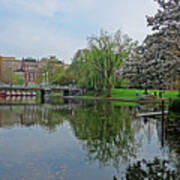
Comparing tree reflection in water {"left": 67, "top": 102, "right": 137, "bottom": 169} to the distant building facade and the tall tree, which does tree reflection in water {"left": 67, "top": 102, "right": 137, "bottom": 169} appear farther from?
the distant building facade

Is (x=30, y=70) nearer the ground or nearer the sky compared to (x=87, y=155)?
nearer the sky

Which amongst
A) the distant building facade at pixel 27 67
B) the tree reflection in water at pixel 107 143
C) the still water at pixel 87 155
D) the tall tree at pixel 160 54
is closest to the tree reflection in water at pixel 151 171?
the still water at pixel 87 155

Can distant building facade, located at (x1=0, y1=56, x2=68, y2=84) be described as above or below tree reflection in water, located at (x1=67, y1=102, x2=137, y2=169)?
above

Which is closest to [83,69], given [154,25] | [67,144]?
[154,25]

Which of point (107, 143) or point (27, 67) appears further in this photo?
point (27, 67)

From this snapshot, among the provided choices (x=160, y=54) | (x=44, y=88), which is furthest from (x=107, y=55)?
(x=160, y=54)

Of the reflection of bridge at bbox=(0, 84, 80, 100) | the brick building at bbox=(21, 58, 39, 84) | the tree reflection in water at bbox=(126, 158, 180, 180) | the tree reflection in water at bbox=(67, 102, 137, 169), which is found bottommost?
the tree reflection in water at bbox=(67, 102, 137, 169)

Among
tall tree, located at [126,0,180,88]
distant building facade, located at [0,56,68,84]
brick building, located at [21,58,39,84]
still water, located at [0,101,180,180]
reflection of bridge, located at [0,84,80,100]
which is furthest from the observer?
brick building, located at [21,58,39,84]

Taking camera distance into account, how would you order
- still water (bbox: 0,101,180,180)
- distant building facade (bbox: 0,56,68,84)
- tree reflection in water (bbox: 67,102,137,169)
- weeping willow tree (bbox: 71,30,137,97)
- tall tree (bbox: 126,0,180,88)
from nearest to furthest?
1. still water (bbox: 0,101,180,180)
2. tree reflection in water (bbox: 67,102,137,169)
3. tall tree (bbox: 126,0,180,88)
4. weeping willow tree (bbox: 71,30,137,97)
5. distant building facade (bbox: 0,56,68,84)

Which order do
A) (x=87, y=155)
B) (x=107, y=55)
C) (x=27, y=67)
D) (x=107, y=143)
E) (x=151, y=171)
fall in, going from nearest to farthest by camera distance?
(x=151, y=171)
(x=87, y=155)
(x=107, y=143)
(x=107, y=55)
(x=27, y=67)

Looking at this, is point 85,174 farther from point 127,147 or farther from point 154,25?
point 154,25

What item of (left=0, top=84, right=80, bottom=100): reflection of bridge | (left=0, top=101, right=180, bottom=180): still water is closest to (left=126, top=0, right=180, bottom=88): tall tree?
(left=0, top=101, right=180, bottom=180): still water

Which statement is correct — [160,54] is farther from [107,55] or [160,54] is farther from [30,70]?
[30,70]

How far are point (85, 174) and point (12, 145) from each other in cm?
493
